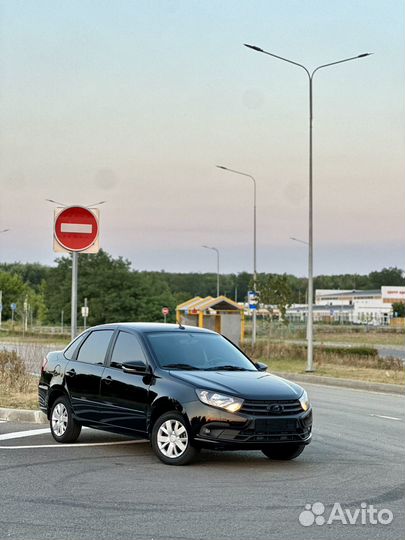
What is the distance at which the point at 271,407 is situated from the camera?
34.2 feet

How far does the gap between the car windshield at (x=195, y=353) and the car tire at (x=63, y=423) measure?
1523mm

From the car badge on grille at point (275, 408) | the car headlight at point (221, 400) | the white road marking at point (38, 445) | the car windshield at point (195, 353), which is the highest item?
the car windshield at point (195, 353)

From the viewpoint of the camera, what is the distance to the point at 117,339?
472 inches

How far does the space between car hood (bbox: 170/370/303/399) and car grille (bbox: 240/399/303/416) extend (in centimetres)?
5

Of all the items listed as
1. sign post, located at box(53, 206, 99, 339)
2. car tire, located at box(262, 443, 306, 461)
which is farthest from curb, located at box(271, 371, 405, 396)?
car tire, located at box(262, 443, 306, 461)

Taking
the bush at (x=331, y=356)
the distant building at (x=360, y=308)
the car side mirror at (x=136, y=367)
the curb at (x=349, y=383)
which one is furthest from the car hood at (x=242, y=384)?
the distant building at (x=360, y=308)

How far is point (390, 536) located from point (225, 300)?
130ft

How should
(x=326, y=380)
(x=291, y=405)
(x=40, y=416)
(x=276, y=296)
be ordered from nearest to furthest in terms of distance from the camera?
(x=291, y=405) → (x=40, y=416) → (x=326, y=380) → (x=276, y=296)

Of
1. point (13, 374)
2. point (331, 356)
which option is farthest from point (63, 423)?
point (331, 356)

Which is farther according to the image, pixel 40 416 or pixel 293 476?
pixel 40 416

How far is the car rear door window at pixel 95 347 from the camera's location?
39.8 feet

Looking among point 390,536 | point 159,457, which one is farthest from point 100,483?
point 390,536

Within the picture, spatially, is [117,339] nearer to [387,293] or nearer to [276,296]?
[276,296]
